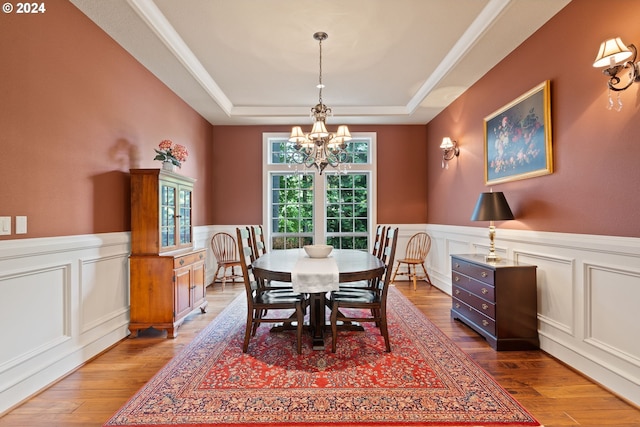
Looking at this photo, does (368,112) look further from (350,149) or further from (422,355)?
(422,355)

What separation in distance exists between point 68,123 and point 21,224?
2.87ft

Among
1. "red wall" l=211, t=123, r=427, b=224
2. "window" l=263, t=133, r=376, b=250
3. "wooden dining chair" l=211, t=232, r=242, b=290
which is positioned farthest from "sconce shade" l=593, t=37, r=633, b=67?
"wooden dining chair" l=211, t=232, r=242, b=290

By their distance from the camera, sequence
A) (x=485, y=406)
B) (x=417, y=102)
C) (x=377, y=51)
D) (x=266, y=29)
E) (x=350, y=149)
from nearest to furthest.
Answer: (x=485, y=406) → (x=266, y=29) → (x=377, y=51) → (x=417, y=102) → (x=350, y=149)

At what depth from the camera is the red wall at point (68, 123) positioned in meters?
2.13

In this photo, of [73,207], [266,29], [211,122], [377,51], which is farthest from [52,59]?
[211,122]

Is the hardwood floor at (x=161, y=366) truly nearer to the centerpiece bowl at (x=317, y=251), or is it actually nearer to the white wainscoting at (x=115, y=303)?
the white wainscoting at (x=115, y=303)

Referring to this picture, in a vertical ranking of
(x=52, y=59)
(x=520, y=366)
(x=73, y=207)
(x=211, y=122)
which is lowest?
(x=520, y=366)

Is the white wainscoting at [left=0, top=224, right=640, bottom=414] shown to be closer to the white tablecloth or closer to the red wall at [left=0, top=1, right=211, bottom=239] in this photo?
the red wall at [left=0, top=1, right=211, bottom=239]

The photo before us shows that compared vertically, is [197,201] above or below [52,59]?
below

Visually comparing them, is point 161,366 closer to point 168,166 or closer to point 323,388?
point 323,388

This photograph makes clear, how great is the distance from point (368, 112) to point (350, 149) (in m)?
0.86

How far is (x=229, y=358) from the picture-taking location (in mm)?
2691

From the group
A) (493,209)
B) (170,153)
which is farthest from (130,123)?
(493,209)

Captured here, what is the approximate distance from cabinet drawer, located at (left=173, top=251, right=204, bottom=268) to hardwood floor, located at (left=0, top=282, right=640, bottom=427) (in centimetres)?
69
